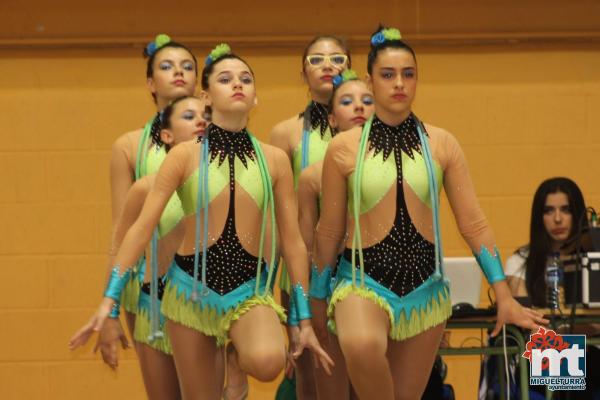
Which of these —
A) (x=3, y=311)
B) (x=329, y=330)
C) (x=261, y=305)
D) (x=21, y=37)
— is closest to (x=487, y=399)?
(x=329, y=330)

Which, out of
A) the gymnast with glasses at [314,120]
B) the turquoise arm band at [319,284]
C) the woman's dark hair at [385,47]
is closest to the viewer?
the woman's dark hair at [385,47]

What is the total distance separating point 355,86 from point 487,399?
1.51 meters

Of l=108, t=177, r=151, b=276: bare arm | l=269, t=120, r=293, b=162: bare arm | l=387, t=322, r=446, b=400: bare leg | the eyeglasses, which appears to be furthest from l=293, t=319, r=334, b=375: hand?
the eyeglasses

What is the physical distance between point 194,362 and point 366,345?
2.04 ft

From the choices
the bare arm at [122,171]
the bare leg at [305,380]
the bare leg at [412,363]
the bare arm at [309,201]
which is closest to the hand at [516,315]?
the bare leg at [412,363]

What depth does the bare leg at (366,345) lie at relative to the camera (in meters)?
3.88

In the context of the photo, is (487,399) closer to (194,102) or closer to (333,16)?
(194,102)

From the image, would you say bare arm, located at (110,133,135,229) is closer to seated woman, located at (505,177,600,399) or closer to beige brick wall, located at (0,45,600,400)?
beige brick wall, located at (0,45,600,400)

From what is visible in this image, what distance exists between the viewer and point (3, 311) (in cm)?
673

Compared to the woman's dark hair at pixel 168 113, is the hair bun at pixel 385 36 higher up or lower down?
higher up

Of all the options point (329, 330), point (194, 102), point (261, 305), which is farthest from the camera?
point (194, 102)

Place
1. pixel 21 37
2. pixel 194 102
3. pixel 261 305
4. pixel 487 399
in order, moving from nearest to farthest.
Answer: pixel 261 305, pixel 194 102, pixel 487 399, pixel 21 37

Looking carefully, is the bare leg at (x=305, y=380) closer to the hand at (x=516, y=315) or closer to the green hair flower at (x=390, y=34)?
the hand at (x=516, y=315)

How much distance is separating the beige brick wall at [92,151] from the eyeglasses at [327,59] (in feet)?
4.41
